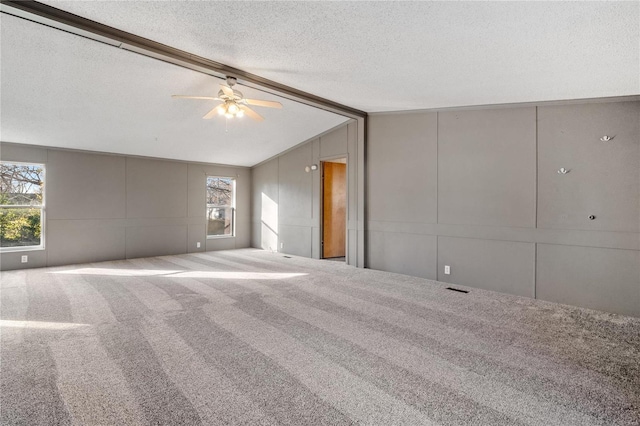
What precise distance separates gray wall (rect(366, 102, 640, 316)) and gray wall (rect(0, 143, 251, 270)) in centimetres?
499

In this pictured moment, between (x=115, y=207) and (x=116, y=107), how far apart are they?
3120 mm

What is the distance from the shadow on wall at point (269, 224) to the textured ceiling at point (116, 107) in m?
1.45

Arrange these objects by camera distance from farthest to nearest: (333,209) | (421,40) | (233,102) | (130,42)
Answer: (333,209)
(233,102)
(130,42)
(421,40)

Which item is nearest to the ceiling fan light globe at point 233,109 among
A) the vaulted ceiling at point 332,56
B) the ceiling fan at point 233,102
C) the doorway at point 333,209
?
the ceiling fan at point 233,102

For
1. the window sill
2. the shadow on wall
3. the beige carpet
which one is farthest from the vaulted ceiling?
the shadow on wall

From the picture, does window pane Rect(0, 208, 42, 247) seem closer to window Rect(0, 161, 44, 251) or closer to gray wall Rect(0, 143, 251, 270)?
window Rect(0, 161, 44, 251)

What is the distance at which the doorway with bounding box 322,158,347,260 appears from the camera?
292 inches

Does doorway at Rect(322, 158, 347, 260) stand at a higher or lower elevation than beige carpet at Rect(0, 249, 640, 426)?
higher

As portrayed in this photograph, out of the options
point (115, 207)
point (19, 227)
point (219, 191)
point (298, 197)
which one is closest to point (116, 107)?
point (115, 207)

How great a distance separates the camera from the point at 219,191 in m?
8.96

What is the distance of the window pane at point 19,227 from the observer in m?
5.99

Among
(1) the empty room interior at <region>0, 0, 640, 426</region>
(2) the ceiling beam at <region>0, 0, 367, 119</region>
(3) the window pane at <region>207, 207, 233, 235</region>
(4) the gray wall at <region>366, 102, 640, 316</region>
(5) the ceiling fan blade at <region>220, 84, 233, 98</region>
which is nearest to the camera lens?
(1) the empty room interior at <region>0, 0, 640, 426</region>

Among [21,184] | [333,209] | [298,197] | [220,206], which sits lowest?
[333,209]

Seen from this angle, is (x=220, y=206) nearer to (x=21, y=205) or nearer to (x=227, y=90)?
(x=21, y=205)
